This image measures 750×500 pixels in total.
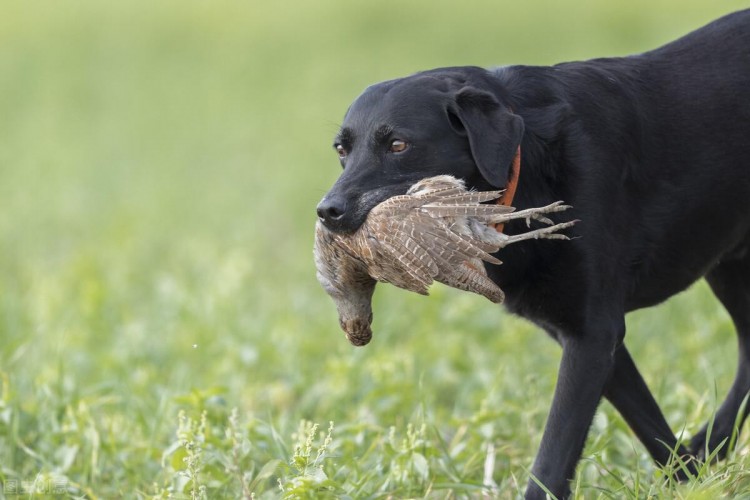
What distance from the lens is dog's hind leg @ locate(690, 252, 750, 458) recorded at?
4.46 m

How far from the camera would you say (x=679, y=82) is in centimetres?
411

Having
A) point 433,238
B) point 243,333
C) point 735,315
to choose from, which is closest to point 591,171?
point 433,238

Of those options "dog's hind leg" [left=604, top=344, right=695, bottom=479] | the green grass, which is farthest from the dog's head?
"dog's hind leg" [left=604, top=344, right=695, bottom=479]

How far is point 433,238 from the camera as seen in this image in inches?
131

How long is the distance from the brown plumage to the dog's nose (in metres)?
0.07

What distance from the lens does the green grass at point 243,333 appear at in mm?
4098

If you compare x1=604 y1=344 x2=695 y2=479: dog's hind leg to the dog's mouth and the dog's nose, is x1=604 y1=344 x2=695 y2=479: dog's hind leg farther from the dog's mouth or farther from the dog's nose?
the dog's nose

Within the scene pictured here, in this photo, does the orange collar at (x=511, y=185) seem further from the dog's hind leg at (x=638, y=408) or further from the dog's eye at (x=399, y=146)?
the dog's hind leg at (x=638, y=408)

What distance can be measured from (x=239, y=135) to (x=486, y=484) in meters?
11.4

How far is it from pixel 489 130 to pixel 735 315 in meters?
1.65

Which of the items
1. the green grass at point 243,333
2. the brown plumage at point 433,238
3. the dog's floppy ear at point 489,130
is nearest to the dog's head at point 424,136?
the dog's floppy ear at point 489,130

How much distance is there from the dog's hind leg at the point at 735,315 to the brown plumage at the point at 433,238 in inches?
55.1

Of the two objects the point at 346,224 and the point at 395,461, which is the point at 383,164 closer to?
the point at 346,224

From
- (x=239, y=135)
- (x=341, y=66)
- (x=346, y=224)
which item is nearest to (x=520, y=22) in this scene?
(x=341, y=66)
